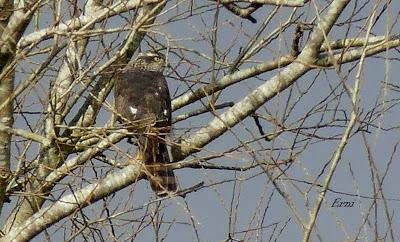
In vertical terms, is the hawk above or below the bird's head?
below

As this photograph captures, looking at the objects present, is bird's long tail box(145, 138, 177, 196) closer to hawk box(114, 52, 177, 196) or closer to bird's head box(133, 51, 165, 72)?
hawk box(114, 52, 177, 196)

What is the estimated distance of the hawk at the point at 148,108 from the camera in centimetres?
693

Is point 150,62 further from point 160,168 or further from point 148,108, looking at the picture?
point 160,168

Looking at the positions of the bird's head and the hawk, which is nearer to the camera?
the hawk

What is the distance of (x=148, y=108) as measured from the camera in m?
8.04

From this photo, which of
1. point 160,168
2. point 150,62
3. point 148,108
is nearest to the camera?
point 160,168

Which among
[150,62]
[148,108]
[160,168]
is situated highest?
[150,62]

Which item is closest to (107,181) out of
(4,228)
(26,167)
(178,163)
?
(178,163)

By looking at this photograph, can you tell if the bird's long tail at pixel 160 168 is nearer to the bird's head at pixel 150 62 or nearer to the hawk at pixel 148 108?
the hawk at pixel 148 108

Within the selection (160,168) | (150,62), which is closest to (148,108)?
(150,62)

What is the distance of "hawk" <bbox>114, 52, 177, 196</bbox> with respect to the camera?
273 inches

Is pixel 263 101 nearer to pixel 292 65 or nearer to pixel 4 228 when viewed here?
pixel 292 65

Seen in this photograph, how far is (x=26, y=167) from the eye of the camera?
7.38 meters

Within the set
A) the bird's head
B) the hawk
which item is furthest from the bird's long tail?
the bird's head
